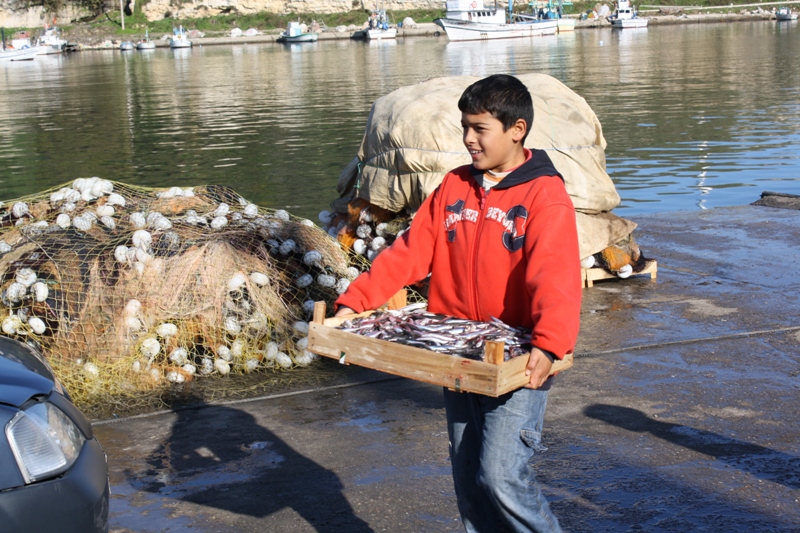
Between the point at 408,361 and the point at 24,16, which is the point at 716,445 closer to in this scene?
the point at 408,361

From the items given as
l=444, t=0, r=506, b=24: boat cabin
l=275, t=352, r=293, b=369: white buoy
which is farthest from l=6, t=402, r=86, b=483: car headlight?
l=444, t=0, r=506, b=24: boat cabin

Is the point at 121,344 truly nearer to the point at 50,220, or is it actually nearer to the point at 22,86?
the point at 50,220

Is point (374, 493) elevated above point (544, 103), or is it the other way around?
point (544, 103)

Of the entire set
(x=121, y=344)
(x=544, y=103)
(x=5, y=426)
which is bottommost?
(x=121, y=344)

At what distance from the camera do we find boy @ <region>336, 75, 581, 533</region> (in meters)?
2.88

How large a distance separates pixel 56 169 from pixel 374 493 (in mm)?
15316

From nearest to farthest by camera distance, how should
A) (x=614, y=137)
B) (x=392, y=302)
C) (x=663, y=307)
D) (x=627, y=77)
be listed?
(x=392, y=302) → (x=663, y=307) → (x=614, y=137) → (x=627, y=77)

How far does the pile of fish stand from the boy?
6 cm

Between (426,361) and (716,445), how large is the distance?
217 centimetres

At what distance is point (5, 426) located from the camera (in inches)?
111

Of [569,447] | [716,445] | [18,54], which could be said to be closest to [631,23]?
[18,54]

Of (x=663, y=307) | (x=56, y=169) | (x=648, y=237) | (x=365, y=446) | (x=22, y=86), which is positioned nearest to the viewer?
(x=365, y=446)

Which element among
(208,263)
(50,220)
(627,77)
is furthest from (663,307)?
(627,77)

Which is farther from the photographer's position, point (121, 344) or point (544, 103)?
point (544, 103)
